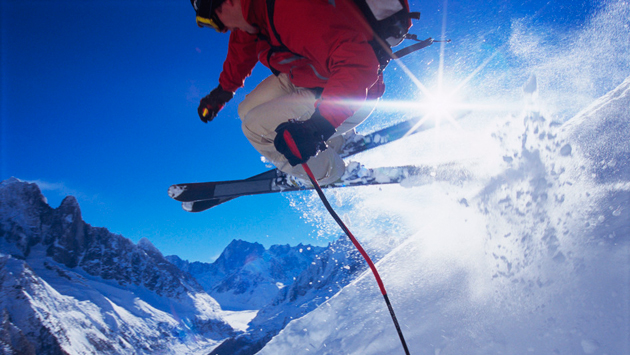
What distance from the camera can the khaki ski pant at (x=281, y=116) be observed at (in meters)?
2.42

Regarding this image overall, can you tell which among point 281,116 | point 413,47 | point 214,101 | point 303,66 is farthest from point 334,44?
point 214,101

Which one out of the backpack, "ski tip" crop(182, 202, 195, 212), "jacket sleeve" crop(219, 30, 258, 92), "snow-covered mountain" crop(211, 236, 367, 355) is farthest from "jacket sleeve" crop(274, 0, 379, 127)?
"snow-covered mountain" crop(211, 236, 367, 355)

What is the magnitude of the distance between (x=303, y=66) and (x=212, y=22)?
0.73 meters

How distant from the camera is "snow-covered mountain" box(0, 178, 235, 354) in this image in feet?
239

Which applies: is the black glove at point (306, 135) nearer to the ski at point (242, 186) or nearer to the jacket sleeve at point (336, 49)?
the jacket sleeve at point (336, 49)

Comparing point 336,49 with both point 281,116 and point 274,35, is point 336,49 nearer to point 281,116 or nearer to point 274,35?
point 274,35

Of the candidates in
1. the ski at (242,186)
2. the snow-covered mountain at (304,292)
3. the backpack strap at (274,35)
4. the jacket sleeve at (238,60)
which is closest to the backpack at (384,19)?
the backpack strap at (274,35)

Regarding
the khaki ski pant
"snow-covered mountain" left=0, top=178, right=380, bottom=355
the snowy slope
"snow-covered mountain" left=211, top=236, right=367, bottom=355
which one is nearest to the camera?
the snowy slope

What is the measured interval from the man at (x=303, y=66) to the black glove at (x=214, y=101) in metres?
0.28

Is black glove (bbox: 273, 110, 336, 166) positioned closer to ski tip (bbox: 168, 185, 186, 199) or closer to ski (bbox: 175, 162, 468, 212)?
ski (bbox: 175, 162, 468, 212)

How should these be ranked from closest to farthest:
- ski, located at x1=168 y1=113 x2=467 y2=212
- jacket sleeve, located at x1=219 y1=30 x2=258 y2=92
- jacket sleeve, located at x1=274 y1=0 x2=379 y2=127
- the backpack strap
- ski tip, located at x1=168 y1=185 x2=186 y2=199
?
jacket sleeve, located at x1=274 y1=0 x2=379 y2=127, the backpack strap, jacket sleeve, located at x1=219 y1=30 x2=258 y2=92, ski, located at x1=168 y1=113 x2=467 y2=212, ski tip, located at x1=168 y1=185 x2=186 y2=199

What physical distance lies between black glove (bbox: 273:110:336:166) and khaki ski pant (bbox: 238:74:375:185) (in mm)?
702

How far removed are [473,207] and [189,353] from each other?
13685 centimetres

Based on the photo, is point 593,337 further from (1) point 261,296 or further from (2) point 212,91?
(1) point 261,296
